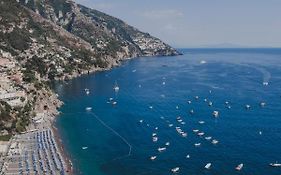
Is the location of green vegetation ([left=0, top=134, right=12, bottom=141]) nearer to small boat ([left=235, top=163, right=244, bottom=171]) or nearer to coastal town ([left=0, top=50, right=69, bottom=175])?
coastal town ([left=0, top=50, right=69, bottom=175])

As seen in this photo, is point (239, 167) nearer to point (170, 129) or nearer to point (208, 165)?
point (208, 165)

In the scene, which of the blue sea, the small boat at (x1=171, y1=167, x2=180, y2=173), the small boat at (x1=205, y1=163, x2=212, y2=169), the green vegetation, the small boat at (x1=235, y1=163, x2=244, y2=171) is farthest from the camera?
the green vegetation

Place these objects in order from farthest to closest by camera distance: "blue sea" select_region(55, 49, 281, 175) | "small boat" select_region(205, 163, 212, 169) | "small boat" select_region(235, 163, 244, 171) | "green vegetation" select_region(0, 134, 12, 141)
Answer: "green vegetation" select_region(0, 134, 12, 141), "blue sea" select_region(55, 49, 281, 175), "small boat" select_region(205, 163, 212, 169), "small boat" select_region(235, 163, 244, 171)

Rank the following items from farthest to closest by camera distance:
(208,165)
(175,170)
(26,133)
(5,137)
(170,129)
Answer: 1. (170,129)
2. (26,133)
3. (5,137)
4. (208,165)
5. (175,170)

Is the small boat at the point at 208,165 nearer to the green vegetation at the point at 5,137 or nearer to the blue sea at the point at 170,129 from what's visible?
the blue sea at the point at 170,129

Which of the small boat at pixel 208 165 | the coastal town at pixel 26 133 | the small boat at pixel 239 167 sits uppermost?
the coastal town at pixel 26 133

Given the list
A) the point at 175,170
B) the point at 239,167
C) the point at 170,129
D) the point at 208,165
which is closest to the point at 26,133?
the point at 170,129

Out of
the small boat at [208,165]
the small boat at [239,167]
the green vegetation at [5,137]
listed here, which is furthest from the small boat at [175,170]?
the green vegetation at [5,137]

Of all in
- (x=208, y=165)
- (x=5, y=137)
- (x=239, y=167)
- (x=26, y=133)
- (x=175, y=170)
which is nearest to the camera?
(x=175, y=170)

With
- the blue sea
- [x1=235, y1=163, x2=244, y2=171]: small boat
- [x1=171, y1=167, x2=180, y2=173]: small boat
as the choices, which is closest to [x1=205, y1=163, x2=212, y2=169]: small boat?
the blue sea

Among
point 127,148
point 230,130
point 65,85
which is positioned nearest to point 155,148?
point 127,148

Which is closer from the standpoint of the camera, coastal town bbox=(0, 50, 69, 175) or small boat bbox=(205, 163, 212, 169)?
coastal town bbox=(0, 50, 69, 175)
